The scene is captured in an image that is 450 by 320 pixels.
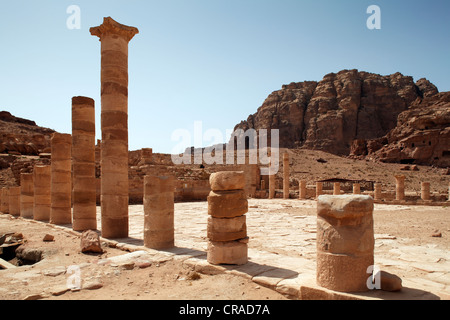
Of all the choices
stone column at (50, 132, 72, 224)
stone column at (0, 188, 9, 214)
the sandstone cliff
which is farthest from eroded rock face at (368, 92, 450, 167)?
stone column at (0, 188, 9, 214)

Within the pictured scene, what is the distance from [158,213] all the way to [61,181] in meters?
6.30

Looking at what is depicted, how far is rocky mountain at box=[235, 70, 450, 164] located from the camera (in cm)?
7900

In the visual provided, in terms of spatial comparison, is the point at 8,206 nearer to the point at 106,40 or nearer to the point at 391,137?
the point at 106,40

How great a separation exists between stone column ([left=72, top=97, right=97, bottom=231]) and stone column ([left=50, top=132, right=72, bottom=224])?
5.59 ft

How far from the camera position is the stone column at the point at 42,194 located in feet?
41.3

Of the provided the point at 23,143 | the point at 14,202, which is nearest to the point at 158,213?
the point at 14,202

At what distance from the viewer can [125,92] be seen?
8.71 metres

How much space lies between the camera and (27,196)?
14109mm

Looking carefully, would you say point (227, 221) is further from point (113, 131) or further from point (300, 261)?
point (113, 131)

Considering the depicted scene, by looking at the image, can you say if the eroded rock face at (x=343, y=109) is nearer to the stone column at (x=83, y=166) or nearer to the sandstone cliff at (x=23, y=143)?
the sandstone cliff at (x=23, y=143)

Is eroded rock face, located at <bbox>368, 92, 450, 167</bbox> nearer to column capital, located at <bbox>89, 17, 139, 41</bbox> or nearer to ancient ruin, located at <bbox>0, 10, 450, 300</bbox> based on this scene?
ancient ruin, located at <bbox>0, 10, 450, 300</bbox>

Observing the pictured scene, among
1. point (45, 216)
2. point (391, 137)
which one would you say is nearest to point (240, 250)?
point (45, 216)

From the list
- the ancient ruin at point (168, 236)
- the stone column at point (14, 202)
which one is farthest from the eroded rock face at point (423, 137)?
the stone column at point (14, 202)

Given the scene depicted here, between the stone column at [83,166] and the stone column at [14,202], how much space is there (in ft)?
24.4
